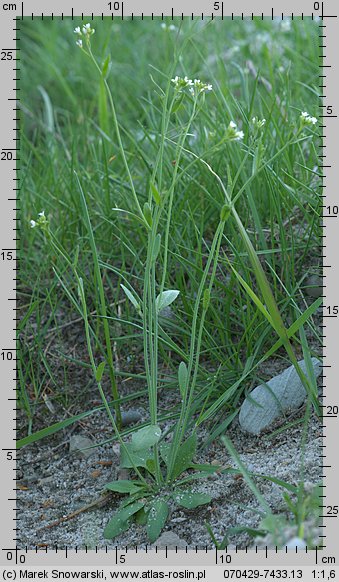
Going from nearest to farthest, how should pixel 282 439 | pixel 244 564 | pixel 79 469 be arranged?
1. pixel 244 564
2. pixel 282 439
3. pixel 79 469

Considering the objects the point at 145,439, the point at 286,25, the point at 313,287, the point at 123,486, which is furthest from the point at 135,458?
the point at 286,25

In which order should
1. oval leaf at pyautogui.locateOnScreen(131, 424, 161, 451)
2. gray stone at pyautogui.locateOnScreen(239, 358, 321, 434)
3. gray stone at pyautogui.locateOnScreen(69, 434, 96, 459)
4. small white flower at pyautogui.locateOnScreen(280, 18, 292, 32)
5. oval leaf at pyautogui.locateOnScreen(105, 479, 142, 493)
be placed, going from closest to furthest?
oval leaf at pyautogui.locateOnScreen(131, 424, 161, 451) < oval leaf at pyautogui.locateOnScreen(105, 479, 142, 493) < gray stone at pyautogui.locateOnScreen(239, 358, 321, 434) < gray stone at pyautogui.locateOnScreen(69, 434, 96, 459) < small white flower at pyautogui.locateOnScreen(280, 18, 292, 32)

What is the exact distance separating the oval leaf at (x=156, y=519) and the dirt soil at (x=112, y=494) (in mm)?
49

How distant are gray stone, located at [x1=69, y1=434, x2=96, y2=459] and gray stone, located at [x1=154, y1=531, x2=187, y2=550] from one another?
1.49ft

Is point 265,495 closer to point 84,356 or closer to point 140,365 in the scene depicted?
point 140,365

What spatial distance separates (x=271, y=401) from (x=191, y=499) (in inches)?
14.6

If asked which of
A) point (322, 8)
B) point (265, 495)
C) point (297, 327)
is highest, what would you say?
point (322, 8)

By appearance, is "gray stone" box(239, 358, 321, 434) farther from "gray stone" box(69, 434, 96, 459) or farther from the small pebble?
"gray stone" box(69, 434, 96, 459)

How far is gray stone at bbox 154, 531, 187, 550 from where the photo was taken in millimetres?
1758

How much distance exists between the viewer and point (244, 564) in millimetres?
1644

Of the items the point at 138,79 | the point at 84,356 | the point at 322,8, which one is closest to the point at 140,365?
the point at 84,356

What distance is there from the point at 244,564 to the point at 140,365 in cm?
80

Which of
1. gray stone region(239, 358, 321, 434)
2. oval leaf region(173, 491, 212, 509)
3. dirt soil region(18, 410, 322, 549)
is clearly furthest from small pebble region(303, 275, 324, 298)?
oval leaf region(173, 491, 212, 509)

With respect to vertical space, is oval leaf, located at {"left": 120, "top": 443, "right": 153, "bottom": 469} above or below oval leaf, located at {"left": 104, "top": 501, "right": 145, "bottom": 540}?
above
